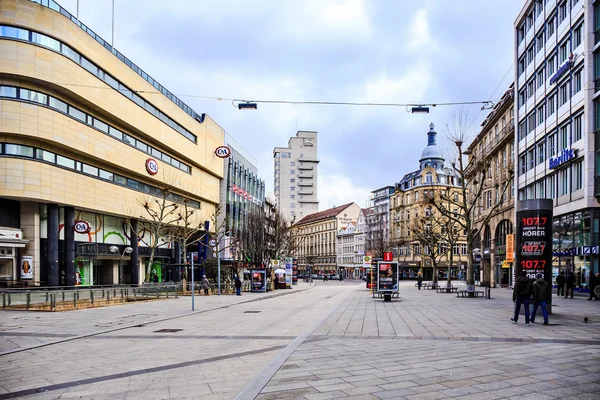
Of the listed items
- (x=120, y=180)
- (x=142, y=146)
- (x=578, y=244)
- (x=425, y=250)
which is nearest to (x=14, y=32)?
(x=120, y=180)

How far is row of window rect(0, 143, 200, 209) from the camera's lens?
35688 millimetres

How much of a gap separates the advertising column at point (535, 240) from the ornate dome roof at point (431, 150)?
86.9 m

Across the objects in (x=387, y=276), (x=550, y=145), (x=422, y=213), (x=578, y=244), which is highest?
(x=550, y=145)

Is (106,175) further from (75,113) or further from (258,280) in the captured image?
(258,280)

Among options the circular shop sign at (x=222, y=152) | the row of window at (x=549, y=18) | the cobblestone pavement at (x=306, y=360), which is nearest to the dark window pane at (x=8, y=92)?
the cobblestone pavement at (x=306, y=360)

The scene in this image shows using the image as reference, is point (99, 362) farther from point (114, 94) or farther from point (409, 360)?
point (114, 94)

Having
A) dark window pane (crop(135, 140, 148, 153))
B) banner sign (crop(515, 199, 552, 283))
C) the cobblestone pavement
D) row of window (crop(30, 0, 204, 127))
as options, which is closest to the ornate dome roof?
row of window (crop(30, 0, 204, 127))

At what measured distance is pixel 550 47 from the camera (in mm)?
40719

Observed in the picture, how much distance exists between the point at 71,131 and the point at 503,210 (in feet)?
131

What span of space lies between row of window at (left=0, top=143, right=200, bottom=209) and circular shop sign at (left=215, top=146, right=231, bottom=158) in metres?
17.9

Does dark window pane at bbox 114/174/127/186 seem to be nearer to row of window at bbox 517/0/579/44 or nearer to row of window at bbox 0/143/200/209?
row of window at bbox 0/143/200/209

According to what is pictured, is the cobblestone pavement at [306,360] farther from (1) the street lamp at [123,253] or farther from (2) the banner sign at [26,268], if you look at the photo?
(1) the street lamp at [123,253]

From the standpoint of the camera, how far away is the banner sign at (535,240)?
801 inches

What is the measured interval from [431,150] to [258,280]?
2877 inches
